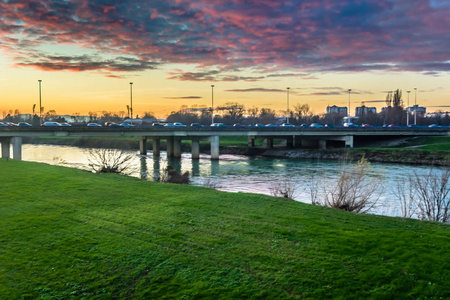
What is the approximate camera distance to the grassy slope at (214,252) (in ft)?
24.3

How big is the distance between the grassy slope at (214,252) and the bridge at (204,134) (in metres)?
46.3

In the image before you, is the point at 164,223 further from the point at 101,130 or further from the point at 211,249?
the point at 101,130

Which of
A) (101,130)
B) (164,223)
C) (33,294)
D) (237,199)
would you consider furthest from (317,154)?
(33,294)

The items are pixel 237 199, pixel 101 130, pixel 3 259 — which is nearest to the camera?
pixel 3 259

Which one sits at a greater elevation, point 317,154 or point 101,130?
point 101,130

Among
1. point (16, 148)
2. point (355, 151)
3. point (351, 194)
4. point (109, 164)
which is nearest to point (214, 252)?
point (351, 194)

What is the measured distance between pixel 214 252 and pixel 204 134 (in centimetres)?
6056

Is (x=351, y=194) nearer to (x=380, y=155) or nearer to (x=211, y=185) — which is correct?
(x=211, y=185)

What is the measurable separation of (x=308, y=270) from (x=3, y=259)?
6.99 meters

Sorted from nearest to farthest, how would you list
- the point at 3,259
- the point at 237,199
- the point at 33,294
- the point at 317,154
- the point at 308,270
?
the point at 33,294 → the point at 308,270 → the point at 3,259 → the point at 237,199 → the point at 317,154

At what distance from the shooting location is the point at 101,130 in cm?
5950

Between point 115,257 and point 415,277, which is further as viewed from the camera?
point 115,257

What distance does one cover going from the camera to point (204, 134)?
6925 cm

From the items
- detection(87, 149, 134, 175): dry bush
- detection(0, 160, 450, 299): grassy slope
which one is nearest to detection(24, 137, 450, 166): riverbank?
detection(87, 149, 134, 175): dry bush
